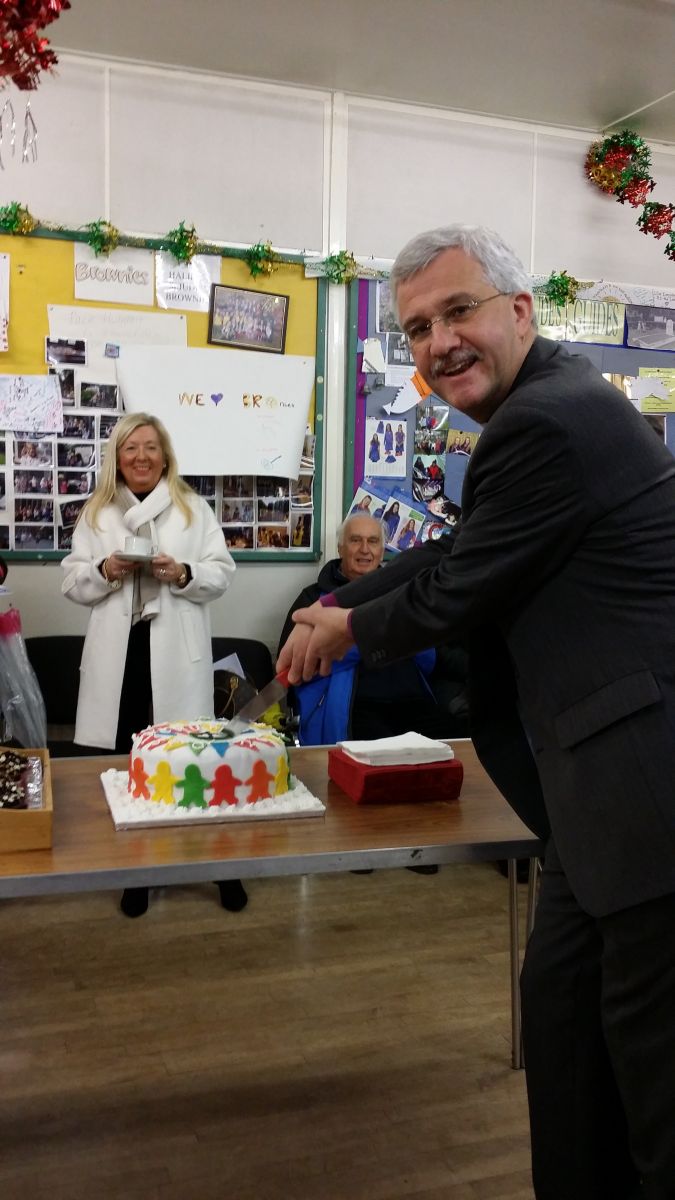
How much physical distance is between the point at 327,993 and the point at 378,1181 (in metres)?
0.81

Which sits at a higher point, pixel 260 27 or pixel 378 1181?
pixel 260 27

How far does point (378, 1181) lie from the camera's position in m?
2.01

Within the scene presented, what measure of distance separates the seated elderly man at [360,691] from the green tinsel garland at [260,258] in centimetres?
110

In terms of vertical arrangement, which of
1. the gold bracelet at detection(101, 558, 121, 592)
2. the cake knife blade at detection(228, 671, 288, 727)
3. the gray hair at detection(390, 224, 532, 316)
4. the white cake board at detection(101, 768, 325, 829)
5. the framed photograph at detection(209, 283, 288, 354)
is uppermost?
the framed photograph at detection(209, 283, 288, 354)

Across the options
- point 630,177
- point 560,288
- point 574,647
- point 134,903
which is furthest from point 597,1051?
point 630,177

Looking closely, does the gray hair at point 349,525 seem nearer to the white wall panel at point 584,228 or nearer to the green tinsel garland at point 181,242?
the green tinsel garland at point 181,242

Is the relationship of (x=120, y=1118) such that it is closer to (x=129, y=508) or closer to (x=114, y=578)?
(x=114, y=578)

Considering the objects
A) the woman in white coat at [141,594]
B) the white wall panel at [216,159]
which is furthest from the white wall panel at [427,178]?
the woman in white coat at [141,594]

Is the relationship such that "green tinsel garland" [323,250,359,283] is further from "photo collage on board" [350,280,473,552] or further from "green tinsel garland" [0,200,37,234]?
"green tinsel garland" [0,200,37,234]

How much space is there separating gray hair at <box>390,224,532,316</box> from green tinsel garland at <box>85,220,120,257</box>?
8.55ft

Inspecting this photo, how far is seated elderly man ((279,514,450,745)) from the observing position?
3.73m

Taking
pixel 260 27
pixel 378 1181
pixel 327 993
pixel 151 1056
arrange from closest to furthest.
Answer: pixel 378 1181, pixel 151 1056, pixel 327 993, pixel 260 27

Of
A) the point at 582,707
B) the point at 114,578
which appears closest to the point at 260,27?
the point at 114,578

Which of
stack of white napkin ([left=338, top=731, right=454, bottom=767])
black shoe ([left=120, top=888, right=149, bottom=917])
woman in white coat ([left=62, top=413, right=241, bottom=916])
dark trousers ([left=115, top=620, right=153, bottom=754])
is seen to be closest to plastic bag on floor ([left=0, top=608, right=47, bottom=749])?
woman in white coat ([left=62, top=413, right=241, bottom=916])
